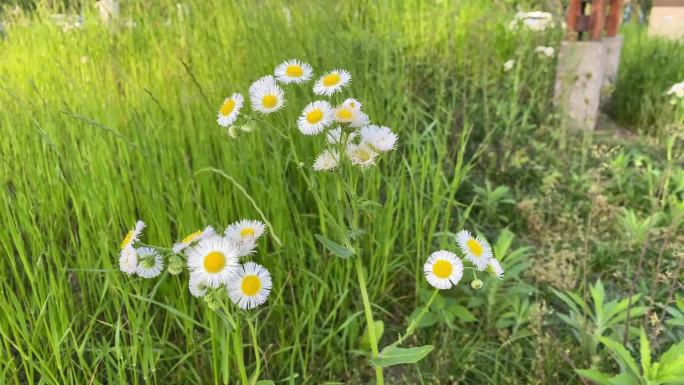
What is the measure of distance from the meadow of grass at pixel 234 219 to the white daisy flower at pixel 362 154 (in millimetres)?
84

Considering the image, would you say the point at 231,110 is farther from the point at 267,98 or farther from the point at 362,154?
the point at 362,154

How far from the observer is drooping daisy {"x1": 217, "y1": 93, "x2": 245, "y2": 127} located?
0.96 metres

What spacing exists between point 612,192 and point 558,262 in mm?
808

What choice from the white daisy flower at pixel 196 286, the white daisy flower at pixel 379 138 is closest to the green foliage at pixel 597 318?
the white daisy flower at pixel 379 138

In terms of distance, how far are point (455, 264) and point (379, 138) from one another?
0.24 m

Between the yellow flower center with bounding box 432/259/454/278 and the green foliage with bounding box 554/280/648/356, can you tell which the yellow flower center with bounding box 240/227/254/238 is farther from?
the green foliage with bounding box 554/280/648/356

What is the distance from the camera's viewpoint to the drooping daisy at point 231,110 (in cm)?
96

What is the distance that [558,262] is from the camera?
1750 millimetres

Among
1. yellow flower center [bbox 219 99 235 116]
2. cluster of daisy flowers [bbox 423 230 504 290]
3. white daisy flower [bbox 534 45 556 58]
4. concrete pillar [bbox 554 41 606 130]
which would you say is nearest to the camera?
cluster of daisy flowers [bbox 423 230 504 290]

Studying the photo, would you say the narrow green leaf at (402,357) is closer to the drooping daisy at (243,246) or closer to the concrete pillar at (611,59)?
the drooping daisy at (243,246)

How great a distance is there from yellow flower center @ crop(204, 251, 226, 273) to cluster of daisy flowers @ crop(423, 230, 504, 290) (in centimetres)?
32

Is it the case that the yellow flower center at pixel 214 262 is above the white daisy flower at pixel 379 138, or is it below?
below

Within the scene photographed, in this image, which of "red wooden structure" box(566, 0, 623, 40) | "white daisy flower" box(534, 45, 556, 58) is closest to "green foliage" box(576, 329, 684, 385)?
"white daisy flower" box(534, 45, 556, 58)

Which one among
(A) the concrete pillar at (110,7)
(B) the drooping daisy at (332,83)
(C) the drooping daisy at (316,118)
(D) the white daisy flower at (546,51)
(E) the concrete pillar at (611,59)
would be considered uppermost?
(A) the concrete pillar at (110,7)
